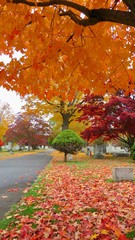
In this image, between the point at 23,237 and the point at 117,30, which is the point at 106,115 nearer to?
the point at 117,30

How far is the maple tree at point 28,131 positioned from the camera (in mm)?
44375

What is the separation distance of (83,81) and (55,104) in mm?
17501

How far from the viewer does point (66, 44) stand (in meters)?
3.24

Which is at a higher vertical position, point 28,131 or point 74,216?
point 28,131

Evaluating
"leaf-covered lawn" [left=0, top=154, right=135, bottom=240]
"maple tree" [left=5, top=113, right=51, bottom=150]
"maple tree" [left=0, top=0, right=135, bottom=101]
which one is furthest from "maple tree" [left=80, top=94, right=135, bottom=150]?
"maple tree" [left=5, top=113, right=51, bottom=150]

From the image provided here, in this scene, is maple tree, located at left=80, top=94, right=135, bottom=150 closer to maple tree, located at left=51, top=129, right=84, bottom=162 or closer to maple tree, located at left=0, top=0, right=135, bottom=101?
maple tree, located at left=51, top=129, right=84, bottom=162

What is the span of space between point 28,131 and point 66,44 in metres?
42.6

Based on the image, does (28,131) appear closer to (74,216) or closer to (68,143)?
(68,143)

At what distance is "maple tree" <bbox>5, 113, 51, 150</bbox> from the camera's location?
146 ft

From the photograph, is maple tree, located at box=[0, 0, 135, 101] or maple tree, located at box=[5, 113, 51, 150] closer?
maple tree, located at box=[0, 0, 135, 101]

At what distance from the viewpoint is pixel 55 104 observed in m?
21.8

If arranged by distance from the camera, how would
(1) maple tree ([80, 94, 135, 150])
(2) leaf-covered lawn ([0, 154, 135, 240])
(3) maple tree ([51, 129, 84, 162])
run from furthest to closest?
1. (1) maple tree ([80, 94, 135, 150])
2. (3) maple tree ([51, 129, 84, 162])
3. (2) leaf-covered lawn ([0, 154, 135, 240])

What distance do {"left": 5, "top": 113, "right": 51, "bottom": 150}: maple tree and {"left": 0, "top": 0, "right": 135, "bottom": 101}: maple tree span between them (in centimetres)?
4073

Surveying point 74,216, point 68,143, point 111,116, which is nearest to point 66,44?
point 74,216
